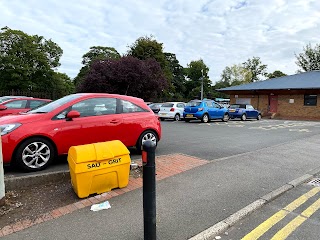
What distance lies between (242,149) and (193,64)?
255ft

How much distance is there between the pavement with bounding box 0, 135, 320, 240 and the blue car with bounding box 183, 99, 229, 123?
1168cm

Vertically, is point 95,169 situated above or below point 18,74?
below

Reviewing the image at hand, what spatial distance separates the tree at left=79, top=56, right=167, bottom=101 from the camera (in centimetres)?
2730

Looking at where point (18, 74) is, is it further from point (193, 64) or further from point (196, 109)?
Result: point (193, 64)

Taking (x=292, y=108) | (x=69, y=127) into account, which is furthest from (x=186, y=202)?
(x=292, y=108)

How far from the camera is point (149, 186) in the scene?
2.64 meters

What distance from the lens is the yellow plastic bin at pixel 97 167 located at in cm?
373

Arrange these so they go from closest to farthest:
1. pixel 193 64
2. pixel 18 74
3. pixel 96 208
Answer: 1. pixel 96 208
2. pixel 18 74
3. pixel 193 64

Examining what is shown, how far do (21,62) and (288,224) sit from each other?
146 ft

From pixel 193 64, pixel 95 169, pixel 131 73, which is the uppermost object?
pixel 193 64

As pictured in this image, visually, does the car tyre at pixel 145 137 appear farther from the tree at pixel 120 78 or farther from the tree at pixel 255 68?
the tree at pixel 255 68

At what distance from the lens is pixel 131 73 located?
2741 centimetres

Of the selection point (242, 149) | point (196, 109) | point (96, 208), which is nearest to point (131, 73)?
point (196, 109)

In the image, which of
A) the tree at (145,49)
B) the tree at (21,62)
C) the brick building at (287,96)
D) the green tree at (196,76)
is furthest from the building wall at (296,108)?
the green tree at (196,76)
